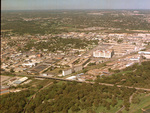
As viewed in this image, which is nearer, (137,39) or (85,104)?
(85,104)

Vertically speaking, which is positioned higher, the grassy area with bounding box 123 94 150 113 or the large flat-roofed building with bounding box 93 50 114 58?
the large flat-roofed building with bounding box 93 50 114 58

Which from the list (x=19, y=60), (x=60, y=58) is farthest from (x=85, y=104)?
(x=19, y=60)

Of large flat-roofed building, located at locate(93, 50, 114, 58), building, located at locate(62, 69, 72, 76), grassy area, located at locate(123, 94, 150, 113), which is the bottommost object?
grassy area, located at locate(123, 94, 150, 113)

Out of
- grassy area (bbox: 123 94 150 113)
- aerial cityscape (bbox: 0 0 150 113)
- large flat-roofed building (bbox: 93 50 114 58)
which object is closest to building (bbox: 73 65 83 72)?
aerial cityscape (bbox: 0 0 150 113)

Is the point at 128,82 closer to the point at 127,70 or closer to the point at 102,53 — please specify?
the point at 127,70

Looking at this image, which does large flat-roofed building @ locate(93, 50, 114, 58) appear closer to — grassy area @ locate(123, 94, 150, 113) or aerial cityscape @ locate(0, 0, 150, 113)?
aerial cityscape @ locate(0, 0, 150, 113)

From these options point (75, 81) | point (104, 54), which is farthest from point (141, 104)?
point (104, 54)

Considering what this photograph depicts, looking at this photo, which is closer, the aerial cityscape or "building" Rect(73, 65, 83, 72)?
the aerial cityscape

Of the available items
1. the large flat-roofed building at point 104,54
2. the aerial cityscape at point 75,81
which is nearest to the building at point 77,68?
the aerial cityscape at point 75,81

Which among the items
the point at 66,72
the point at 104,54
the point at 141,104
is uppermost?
the point at 104,54

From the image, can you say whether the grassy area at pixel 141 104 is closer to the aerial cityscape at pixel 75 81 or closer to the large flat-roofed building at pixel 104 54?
the aerial cityscape at pixel 75 81

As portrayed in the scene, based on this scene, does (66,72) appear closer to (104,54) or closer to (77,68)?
(77,68)
